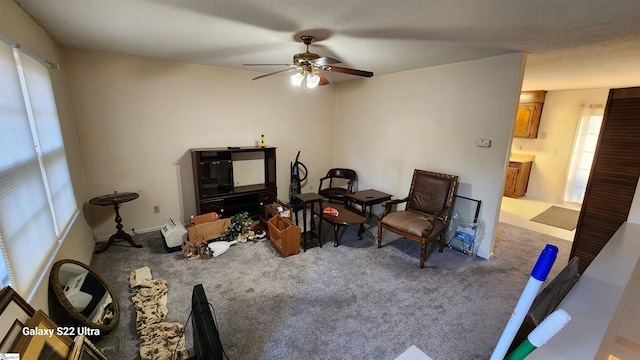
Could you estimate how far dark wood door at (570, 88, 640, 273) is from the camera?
2000mm

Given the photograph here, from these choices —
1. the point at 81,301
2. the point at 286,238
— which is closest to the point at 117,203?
the point at 81,301

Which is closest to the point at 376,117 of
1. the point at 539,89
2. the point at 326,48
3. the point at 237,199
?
the point at 326,48

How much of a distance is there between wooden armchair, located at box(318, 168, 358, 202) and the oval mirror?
3041 mm

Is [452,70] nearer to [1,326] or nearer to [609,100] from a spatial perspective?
[609,100]

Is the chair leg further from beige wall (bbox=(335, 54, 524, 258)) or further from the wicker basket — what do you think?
the wicker basket

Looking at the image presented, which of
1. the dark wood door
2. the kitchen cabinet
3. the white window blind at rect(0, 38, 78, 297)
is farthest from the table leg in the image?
the kitchen cabinet

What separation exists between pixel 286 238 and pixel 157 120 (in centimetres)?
240

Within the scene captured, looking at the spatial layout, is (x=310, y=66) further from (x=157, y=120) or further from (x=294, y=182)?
(x=294, y=182)

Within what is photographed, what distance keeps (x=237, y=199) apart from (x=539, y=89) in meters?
6.22

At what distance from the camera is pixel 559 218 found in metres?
4.65

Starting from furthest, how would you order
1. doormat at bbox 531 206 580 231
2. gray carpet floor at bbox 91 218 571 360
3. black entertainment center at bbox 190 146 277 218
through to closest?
doormat at bbox 531 206 580 231, black entertainment center at bbox 190 146 277 218, gray carpet floor at bbox 91 218 571 360

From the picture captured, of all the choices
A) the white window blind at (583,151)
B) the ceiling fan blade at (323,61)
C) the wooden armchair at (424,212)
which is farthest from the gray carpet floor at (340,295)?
the white window blind at (583,151)

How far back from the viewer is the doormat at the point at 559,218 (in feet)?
14.3

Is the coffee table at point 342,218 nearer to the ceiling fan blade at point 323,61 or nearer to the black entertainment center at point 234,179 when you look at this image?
the black entertainment center at point 234,179
